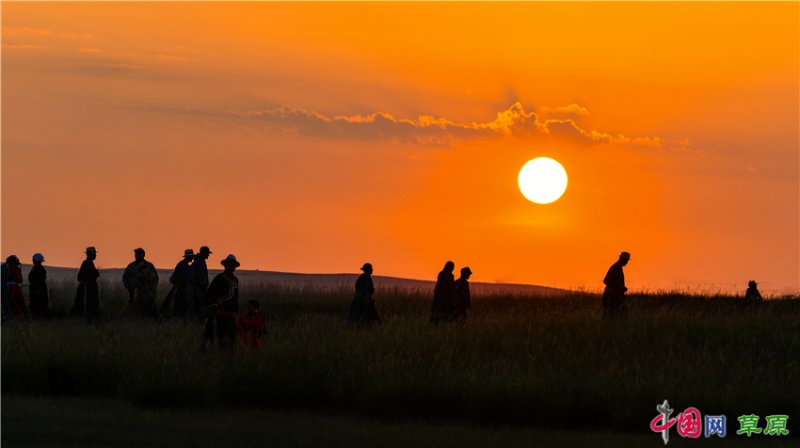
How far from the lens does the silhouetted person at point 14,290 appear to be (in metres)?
29.1

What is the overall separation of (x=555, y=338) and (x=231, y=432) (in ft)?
26.9

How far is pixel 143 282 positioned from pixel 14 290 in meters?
2.93

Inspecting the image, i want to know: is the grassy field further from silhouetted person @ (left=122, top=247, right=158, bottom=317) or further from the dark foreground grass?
silhouetted person @ (left=122, top=247, right=158, bottom=317)

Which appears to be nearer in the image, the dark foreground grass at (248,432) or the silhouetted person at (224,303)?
the dark foreground grass at (248,432)

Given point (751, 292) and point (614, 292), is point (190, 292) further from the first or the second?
point (751, 292)

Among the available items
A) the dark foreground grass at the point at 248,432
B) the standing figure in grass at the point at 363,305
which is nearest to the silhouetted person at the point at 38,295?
the standing figure in grass at the point at 363,305

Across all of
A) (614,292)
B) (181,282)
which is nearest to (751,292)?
(614,292)

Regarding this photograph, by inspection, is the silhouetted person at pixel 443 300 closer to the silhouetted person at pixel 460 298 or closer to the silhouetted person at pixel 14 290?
the silhouetted person at pixel 460 298

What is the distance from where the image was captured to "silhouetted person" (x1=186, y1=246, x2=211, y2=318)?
1085 inches

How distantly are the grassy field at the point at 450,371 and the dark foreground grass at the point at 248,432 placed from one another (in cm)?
68

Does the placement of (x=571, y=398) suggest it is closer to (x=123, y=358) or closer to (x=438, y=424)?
(x=438, y=424)

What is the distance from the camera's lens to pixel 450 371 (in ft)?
61.4

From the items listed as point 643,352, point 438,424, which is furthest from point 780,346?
point 438,424

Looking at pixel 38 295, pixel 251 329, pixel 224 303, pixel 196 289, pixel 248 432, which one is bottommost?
pixel 248 432
